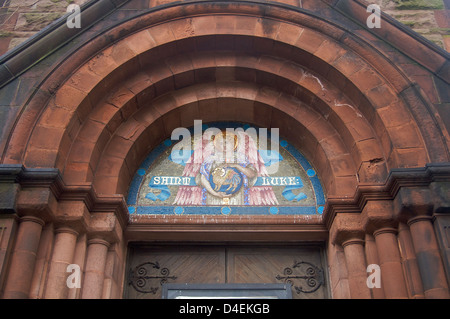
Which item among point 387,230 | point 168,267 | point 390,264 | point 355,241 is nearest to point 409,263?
point 390,264

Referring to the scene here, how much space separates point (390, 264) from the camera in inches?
233

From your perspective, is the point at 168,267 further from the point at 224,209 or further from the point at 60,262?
the point at 60,262

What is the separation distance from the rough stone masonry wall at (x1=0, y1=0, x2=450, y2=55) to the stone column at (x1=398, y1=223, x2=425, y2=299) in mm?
3098

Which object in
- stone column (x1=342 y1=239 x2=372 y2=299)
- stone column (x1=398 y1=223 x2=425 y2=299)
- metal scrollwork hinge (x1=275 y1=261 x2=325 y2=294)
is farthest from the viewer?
metal scrollwork hinge (x1=275 y1=261 x2=325 y2=294)

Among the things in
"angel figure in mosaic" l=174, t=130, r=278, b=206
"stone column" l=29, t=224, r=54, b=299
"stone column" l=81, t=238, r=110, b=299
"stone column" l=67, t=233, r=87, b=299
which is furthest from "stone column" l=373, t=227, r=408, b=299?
"stone column" l=29, t=224, r=54, b=299

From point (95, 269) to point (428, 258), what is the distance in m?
3.90

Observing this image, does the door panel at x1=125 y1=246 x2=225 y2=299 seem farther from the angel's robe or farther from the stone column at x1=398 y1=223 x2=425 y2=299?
the stone column at x1=398 y1=223 x2=425 y2=299

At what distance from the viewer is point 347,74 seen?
7055mm

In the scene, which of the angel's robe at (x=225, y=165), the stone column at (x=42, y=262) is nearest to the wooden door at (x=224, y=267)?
the angel's robe at (x=225, y=165)

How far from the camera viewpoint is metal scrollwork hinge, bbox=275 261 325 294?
6.99m

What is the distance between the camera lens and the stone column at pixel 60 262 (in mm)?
5766

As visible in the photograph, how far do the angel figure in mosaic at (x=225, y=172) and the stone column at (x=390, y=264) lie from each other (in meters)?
1.79

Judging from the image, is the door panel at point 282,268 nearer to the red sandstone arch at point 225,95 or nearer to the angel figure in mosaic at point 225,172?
the angel figure in mosaic at point 225,172
